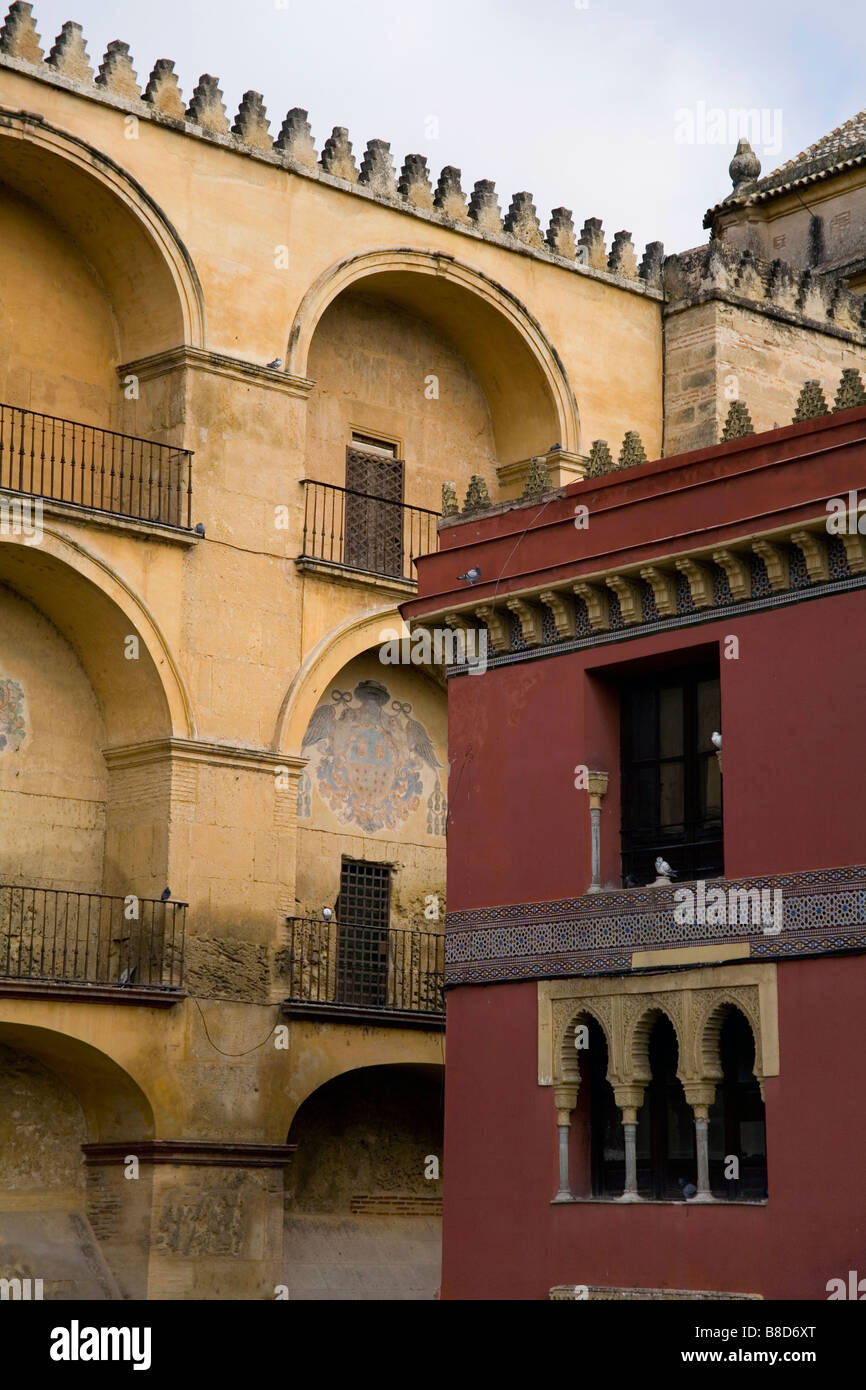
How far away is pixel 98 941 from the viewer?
20.8m

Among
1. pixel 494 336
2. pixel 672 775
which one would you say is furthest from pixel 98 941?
pixel 494 336

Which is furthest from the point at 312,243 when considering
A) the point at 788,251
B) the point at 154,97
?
the point at 788,251

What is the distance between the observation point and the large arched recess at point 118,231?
2077 cm

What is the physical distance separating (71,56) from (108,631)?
532cm

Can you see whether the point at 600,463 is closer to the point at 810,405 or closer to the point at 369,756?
the point at 810,405

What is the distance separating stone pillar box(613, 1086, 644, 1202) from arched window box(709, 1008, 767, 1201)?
53 centimetres

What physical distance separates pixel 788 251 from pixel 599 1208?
17.7 meters

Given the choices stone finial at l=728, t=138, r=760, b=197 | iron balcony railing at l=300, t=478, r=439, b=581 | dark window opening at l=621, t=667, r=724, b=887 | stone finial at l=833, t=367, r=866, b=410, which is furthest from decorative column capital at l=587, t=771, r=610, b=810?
stone finial at l=728, t=138, r=760, b=197

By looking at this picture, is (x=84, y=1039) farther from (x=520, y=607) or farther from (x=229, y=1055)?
(x=520, y=607)

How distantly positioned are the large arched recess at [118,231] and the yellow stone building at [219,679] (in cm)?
3

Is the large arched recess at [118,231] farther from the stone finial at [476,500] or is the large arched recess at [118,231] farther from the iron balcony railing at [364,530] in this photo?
the stone finial at [476,500]

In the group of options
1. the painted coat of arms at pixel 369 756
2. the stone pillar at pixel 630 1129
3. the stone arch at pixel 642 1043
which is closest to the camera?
the stone pillar at pixel 630 1129

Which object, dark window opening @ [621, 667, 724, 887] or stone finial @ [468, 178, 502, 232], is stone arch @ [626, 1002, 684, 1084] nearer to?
dark window opening @ [621, 667, 724, 887]

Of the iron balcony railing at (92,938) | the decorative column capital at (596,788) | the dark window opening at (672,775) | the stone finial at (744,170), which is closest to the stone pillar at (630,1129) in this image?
the dark window opening at (672,775)
